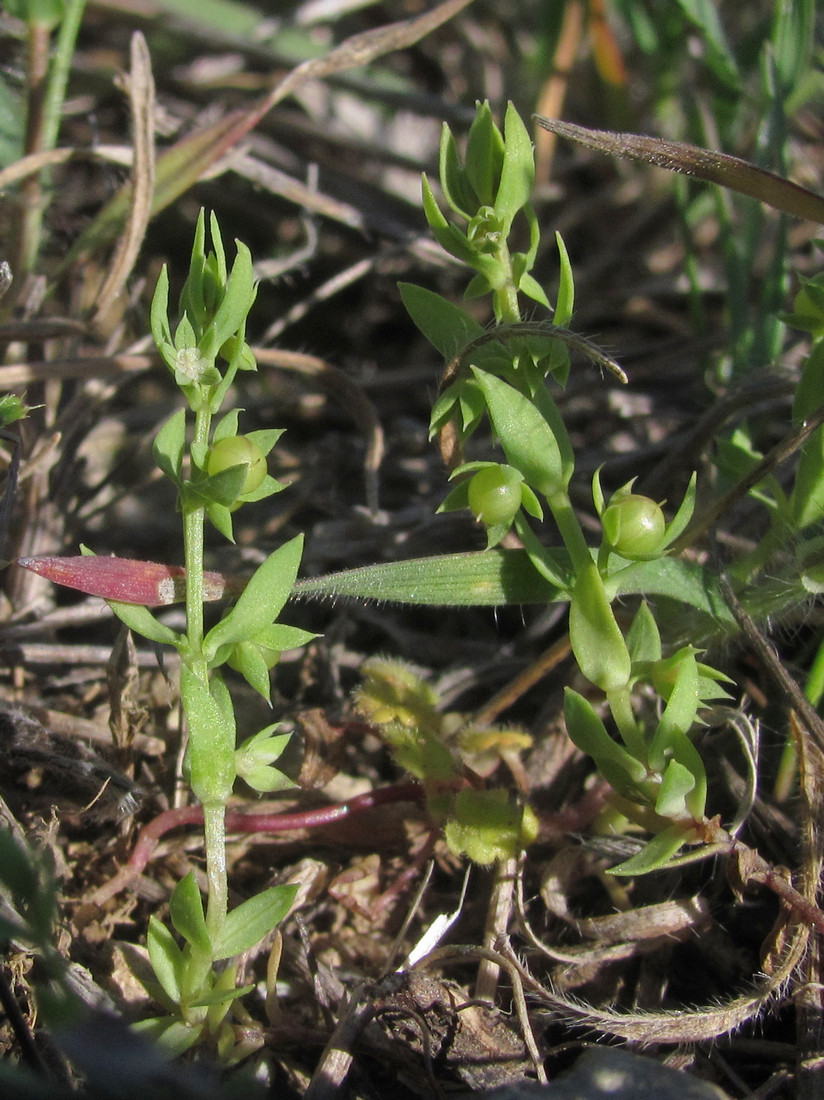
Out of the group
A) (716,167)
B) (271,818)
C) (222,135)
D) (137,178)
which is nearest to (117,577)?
(271,818)

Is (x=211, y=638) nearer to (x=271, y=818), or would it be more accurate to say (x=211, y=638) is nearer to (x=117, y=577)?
(x=117, y=577)

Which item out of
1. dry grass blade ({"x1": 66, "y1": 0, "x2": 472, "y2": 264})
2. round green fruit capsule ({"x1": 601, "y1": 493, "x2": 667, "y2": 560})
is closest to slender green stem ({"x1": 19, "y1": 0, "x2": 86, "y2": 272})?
dry grass blade ({"x1": 66, "y1": 0, "x2": 472, "y2": 264})

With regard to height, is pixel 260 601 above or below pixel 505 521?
below

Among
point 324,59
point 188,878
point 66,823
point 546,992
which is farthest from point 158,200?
point 546,992

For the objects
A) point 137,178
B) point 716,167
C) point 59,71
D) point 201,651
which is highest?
point 716,167

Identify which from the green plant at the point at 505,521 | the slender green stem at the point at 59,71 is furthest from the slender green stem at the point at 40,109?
the green plant at the point at 505,521

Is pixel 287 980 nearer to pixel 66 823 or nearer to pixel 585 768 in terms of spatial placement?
pixel 66 823

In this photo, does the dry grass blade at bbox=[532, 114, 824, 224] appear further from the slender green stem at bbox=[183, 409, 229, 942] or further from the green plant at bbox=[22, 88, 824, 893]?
the slender green stem at bbox=[183, 409, 229, 942]
